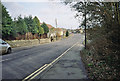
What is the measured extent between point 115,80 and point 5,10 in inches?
1127

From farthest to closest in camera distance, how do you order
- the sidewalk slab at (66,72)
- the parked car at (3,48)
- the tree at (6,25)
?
the tree at (6,25) → the parked car at (3,48) → the sidewalk slab at (66,72)

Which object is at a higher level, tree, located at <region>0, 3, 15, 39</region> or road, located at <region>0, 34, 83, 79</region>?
tree, located at <region>0, 3, 15, 39</region>

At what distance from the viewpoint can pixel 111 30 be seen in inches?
163

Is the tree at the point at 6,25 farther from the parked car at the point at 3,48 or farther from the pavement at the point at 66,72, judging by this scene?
the pavement at the point at 66,72

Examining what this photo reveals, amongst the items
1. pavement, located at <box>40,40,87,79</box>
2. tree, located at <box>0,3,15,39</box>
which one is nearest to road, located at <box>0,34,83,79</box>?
pavement, located at <box>40,40,87,79</box>

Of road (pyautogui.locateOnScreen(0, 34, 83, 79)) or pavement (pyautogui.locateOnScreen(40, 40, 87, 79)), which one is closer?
pavement (pyautogui.locateOnScreen(40, 40, 87, 79))

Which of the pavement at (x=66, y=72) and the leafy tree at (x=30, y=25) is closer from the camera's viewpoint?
the pavement at (x=66, y=72)

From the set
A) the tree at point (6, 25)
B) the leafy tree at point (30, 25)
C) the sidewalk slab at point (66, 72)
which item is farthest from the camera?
the leafy tree at point (30, 25)

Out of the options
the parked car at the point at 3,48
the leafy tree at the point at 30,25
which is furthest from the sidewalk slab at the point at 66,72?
the leafy tree at the point at 30,25

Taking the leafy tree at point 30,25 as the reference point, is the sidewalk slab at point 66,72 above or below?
below

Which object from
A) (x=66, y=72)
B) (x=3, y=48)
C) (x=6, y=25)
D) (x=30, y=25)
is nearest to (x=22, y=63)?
(x=66, y=72)

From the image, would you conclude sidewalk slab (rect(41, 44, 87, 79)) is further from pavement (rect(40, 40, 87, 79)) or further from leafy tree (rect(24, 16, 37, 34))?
leafy tree (rect(24, 16, 37, 34))

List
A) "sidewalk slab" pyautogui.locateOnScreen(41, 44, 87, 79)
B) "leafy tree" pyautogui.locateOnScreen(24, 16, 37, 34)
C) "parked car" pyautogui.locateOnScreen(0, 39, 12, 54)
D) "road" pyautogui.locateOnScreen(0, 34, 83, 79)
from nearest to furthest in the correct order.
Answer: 1. "sidewalk slab" pyautogui.locateOnScreen(41, 44, 87, 79)
2. "road" pyautogui.locateOnScreen(0, 34, 83, 79)
3. "parked car" pyautogui.locateOnScreen(0, 39, 12, 54)
4. "leafy tree" pyautogui.locateOnScreen(24, 16, 37, 34)

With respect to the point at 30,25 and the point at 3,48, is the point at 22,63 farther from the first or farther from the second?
the point at 30,25
